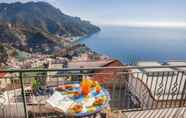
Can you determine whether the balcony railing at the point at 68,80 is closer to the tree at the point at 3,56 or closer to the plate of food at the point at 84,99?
the plate of food at the point at 84,99

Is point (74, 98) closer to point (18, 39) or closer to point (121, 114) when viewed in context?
point (121, 114)

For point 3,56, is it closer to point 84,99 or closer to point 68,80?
point 68,80

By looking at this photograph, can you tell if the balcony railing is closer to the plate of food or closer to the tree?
the plate of food

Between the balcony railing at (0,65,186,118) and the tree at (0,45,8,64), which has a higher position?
the balcony railing at (0,65,186,118)

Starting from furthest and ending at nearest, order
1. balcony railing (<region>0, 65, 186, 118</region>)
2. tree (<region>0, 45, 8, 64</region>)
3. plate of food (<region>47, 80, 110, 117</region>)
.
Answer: tree (<region>0, 45, 8, 64</region>) < balcony railing (<region>0, 65, 186, 118</region>) < plate of food (<region>47, 80, 110, 117</region>)

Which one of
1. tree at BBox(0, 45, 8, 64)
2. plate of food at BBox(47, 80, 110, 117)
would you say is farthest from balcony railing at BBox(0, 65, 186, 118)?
tree at BBox(0, 45, 8, 64)

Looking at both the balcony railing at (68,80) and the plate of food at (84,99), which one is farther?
the balcony railing at (68,80)

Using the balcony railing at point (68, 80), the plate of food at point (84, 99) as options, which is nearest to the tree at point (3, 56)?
the balcony railing at point (68, 80)

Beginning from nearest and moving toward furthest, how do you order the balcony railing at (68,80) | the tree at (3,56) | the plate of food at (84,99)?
the plate of food at (84,99) < the balcony railing at (68,80) < the tree at (3,56)

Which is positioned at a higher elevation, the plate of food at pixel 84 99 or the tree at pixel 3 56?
the plate of food at pixel 84 99

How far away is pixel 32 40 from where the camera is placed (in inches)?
4151

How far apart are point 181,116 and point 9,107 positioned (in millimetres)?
4830

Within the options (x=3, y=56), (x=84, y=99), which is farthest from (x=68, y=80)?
(x=3, y=56)

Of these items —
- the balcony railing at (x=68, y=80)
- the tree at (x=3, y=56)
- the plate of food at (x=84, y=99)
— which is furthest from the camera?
the tree at (x=3, y=56)
